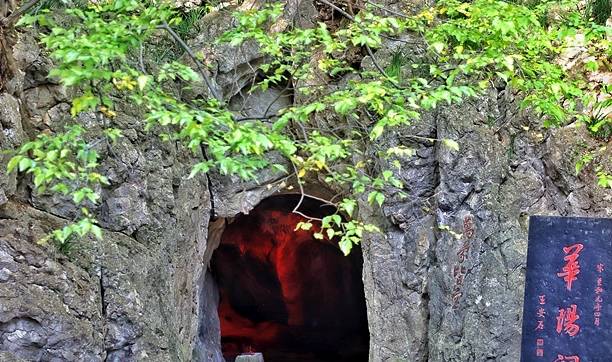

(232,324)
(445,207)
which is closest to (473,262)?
(445,207)

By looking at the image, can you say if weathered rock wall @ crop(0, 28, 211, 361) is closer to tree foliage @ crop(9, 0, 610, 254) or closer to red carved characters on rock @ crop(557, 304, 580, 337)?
tree foliage @ crop(9, 0, 610, 254)

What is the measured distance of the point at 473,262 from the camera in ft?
26.1

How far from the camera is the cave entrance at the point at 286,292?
48.1ft

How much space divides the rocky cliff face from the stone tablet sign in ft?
8.33

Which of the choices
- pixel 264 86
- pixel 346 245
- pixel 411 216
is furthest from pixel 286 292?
pixel 346 245

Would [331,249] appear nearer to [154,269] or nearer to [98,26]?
[154,269]

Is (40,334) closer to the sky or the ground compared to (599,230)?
closer to the ground

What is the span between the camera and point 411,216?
8.31m

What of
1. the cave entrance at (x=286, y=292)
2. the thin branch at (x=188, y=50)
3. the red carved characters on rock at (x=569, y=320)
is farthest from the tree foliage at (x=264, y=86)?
the cave entrance at (x=286, y=292)

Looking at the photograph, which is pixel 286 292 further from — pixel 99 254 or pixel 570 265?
pixel 570 265

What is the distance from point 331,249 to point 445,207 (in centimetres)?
681

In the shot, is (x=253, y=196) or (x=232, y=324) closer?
(x=253, y=196)

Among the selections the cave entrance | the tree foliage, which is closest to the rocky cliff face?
the tree foliage

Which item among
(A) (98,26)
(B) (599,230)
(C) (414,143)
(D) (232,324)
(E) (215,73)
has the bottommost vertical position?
(D) (232,324)
